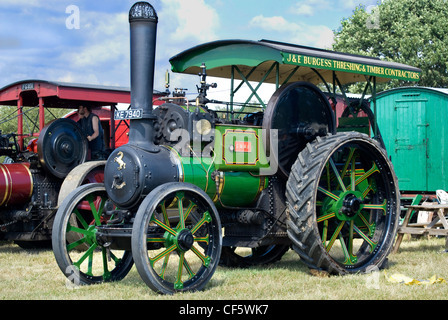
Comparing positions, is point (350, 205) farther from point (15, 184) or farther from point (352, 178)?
point (15, 184)

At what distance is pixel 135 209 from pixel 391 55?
1919 cm

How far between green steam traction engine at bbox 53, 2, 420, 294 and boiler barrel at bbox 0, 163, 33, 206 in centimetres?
206

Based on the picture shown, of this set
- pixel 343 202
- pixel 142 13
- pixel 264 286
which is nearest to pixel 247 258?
pixel 343 202

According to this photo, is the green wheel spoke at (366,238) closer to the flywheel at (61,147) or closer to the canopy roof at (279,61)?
the canopy roof at (279,61)

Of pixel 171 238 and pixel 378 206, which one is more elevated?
pixel 378 206

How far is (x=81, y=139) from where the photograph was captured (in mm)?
8539

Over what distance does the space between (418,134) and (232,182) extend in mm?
6160

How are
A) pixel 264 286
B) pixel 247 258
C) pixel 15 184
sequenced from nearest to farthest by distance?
pixel 264 286 → pixel 247 258 → pixel 15 184

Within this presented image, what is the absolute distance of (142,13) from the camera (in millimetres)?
5234

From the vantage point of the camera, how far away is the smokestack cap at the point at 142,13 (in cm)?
524

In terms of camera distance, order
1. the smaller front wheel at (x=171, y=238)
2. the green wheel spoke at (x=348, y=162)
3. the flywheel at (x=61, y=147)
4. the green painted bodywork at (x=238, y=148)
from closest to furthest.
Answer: the smaller front wheel at (x=171, y=238) → the green painted bodywork at (x=238, y=148) → the green wheel spoke at (x=348, y=162) → the flywheel at (x=61, y=147)

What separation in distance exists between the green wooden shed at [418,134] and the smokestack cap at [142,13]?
6698mm

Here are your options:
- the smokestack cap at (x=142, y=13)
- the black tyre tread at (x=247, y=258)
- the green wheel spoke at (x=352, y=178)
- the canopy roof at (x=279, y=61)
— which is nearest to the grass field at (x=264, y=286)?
the black tyre tread at (x=247, y=258)

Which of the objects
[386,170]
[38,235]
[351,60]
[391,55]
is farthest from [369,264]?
[391,55]
